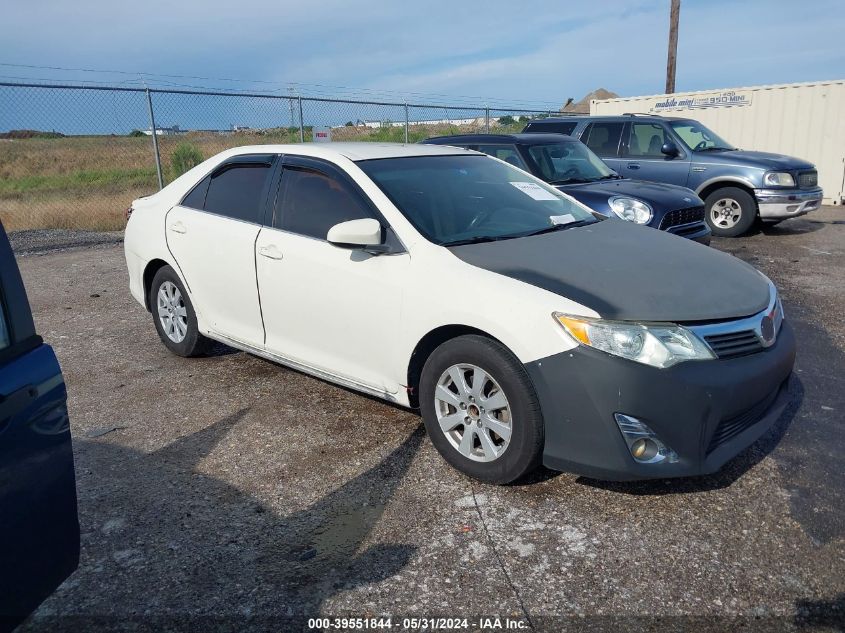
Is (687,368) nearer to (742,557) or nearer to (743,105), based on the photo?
(742,557)

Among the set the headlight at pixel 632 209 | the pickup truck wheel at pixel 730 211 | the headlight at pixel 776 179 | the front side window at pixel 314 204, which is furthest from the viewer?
the pickup truck wheel at pixel 730 211

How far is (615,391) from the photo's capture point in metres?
2.92

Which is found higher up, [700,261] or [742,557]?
[700,261]

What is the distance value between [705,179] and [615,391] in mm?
9042

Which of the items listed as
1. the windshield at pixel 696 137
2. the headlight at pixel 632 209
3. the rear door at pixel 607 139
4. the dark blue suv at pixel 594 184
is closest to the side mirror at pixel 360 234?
the dark blue suv at pixel 594 184

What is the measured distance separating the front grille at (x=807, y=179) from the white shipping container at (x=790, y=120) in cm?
474

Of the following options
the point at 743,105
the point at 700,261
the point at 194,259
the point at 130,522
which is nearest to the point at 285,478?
the point at 130,522

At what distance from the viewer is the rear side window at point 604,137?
1112cm

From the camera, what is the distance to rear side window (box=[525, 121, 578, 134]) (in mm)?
11148

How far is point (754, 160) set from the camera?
10703mm

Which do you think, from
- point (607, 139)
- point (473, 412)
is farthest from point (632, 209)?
point (473, 412)

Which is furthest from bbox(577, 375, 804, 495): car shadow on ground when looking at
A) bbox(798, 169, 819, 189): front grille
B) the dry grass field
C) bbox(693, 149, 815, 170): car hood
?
the dry grass field

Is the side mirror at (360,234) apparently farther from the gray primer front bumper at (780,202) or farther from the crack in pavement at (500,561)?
the gray primer front bumper at (780,202)

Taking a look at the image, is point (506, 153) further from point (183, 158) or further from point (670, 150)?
A: point (183, 158)
